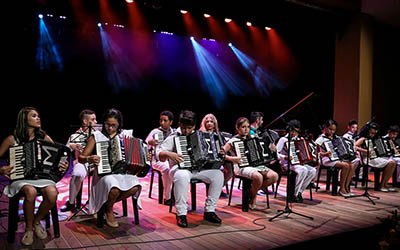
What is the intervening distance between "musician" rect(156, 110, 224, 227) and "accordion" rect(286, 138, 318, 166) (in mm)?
1478

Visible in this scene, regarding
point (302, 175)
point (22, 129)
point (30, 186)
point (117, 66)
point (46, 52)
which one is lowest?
point (302, 175)

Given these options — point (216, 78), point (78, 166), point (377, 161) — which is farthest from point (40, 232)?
point (216, 78)

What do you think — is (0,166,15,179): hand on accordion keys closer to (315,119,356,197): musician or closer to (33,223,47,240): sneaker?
(33,223,47,240): sneaker

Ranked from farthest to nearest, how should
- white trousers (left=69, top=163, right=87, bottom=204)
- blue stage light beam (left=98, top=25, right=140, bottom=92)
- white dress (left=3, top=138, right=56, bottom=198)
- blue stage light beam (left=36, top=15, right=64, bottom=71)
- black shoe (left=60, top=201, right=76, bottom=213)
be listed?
blue stage light beam (left=98, top=25, right=140, bottom=92), blue stage light beam (left=36, top=15, right=64, bottom=71), black shoe (left=60, top=201, right=76, bottom=213), white trousers (left=69, top=163, right=87, bottom=204), white dress (left=3, top=138, right=56, bottom=198)

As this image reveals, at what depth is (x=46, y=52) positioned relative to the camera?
8641mm

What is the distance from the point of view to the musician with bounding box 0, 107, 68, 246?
311cm

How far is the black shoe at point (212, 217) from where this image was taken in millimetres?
3973

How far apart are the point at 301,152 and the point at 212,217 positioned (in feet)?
6.23

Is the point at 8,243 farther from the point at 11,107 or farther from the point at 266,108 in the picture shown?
the point at 266,108

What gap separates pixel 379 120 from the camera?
33.8 feet

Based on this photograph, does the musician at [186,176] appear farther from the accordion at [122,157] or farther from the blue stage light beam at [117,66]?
the blue stage light beam at [117,66]

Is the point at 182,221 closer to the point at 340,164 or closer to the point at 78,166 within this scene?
the point at 78,166

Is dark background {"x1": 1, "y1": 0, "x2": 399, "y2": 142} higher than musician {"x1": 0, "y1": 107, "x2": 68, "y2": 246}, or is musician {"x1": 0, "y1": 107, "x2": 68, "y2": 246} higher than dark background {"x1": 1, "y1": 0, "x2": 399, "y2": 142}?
dark background {"x1": 1, "y1": 0, "x2": 399, "y2": 142}

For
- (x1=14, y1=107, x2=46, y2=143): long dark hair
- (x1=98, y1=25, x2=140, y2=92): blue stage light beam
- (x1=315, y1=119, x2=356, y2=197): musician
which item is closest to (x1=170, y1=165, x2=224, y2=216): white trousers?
(x1=14, y1=107, x2=46, y2=143): long dark hair
